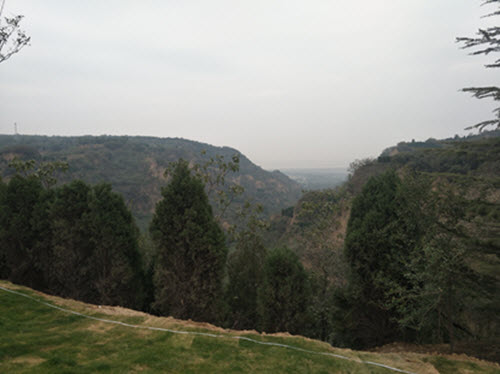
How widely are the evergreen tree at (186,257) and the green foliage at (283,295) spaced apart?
3228 mm

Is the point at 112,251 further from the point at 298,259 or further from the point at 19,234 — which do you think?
the point at 298,259

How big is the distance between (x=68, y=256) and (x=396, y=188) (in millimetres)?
22983

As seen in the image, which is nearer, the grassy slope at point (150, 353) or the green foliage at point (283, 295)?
the grassy slope at point (150, 353)

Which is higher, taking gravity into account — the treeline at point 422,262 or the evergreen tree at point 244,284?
the treeline at point 422,262

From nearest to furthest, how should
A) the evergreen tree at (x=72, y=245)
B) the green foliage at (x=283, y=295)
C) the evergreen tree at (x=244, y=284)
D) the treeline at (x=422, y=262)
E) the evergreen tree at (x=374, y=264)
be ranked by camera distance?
1. the treeline at (x=422, y=262)
2. the evergreen tree at (x=374, y=264)
3. the green foliage at (x=283, y=295)
4. the evergreen tree at (x=72, y=245)
5. the evergreen tree at (x=244, y=284)

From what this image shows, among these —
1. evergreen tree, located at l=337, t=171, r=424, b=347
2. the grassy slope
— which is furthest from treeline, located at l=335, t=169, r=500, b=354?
the grassy slope

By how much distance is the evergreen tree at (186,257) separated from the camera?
58.8 feet

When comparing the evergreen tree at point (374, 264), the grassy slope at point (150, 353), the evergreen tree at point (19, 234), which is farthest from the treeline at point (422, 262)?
the evergreen tree at point (19, 234)

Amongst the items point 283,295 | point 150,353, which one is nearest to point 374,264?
point 283,295

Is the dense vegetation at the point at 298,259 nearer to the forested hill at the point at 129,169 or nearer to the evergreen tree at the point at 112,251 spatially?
the evergreen tree at the point at 112,251

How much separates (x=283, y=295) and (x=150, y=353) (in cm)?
929

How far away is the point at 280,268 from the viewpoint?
1759 cm

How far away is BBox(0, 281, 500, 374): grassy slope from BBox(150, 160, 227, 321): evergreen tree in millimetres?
4777

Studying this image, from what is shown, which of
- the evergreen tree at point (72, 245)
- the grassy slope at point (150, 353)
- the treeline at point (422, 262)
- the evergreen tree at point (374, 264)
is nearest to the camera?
the grassy slope at point (150, 353)
